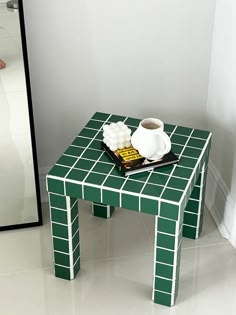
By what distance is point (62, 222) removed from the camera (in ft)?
6.27

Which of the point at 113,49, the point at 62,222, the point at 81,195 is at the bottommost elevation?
the point at 62,222

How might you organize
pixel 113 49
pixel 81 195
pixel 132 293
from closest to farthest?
pixel 81 195, pixel 132 293, pixel 113 49

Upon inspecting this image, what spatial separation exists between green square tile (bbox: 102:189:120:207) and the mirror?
0.43 metres

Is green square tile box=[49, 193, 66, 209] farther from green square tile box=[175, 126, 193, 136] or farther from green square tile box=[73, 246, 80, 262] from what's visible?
green square tile box=[175, 126, 193, 136]

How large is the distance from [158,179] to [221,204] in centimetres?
51

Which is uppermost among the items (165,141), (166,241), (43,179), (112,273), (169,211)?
(165,141)

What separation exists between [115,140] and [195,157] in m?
0.26

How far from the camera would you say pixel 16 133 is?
2.09 meters

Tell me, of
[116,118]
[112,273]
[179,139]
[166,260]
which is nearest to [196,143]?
[179,139]

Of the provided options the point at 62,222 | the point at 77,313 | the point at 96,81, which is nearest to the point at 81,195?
the point at 62,222

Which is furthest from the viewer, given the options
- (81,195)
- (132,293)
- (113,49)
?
(113,49)

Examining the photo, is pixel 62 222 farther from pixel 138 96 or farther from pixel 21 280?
pixel 138 96

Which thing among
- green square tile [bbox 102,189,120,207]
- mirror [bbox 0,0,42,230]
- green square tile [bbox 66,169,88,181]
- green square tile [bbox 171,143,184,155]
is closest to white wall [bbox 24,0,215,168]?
mirror [bbox 0,0,42,230]

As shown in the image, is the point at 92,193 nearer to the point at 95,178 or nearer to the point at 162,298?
the point at 95,178
